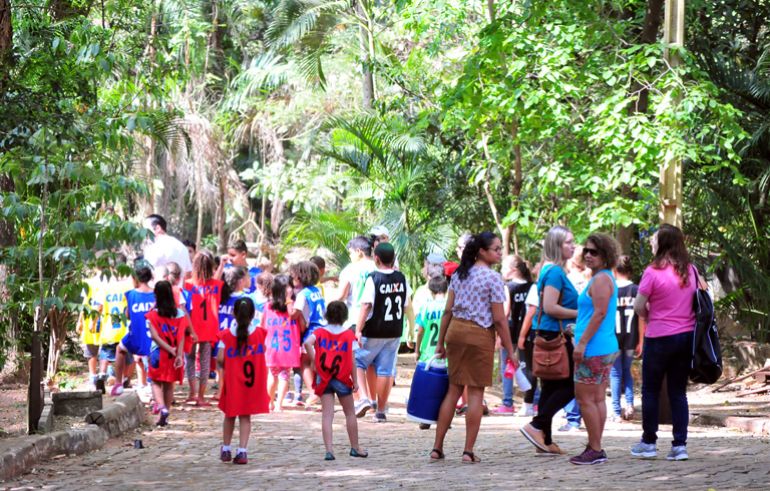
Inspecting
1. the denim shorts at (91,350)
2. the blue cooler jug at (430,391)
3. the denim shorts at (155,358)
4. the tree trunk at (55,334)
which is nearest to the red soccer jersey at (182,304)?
the denim shorts at (155,358)

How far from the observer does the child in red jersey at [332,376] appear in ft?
30.1

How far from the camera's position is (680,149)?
43.0 feet

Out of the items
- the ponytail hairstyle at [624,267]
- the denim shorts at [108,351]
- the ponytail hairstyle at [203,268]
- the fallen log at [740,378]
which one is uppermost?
the ponytail hairstyle at [203,268]

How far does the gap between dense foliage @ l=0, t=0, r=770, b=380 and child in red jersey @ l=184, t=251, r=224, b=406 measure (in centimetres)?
114

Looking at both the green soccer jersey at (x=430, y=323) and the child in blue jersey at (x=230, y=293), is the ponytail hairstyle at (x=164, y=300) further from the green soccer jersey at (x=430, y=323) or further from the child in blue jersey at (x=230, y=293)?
the green soccer jersey at (x=430, y=323)

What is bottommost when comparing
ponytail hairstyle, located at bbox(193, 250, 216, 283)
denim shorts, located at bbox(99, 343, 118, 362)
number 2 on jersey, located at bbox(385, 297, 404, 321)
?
denim shorts, located at bbox(99, 343, 118, 362)

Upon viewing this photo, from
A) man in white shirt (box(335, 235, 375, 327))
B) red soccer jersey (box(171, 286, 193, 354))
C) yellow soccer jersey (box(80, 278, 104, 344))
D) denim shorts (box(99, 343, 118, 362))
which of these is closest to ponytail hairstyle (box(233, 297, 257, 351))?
red soccer jersey (box(171, 286, 193, 354))

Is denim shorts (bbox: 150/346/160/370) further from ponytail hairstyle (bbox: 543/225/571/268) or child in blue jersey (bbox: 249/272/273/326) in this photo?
ponytail hairstyle (bbox: 543/225/571/268)

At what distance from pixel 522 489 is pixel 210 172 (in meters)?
23.1

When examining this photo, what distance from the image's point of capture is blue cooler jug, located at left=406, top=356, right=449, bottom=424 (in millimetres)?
9039

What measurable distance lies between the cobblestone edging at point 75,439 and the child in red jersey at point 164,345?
1.16 ft

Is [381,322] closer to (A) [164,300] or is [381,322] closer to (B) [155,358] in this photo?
(A) [164,300]

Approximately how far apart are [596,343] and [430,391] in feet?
4.73

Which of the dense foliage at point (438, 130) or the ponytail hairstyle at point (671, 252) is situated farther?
the dense foliage at point (438, 130)
